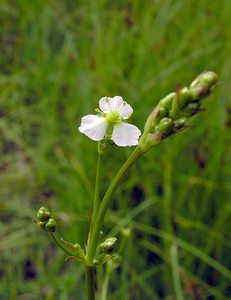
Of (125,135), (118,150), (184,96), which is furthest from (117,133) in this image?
(118,150)

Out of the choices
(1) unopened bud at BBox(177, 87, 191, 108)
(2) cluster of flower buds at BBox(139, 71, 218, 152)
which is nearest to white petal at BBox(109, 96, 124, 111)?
(2) cluster of flower buds at BBox(139, 71, 218, 152)

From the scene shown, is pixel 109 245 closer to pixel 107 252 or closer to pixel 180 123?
pixel 107 252

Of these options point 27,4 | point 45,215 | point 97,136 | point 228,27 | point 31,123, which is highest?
point 27,4

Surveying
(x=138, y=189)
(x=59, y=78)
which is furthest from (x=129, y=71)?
(x=138, y=189)

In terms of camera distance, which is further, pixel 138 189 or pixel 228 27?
pixel 228 27

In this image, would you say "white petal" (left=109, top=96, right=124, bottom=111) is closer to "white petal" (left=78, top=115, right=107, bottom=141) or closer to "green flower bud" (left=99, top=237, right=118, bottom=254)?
"white petal" (left=78, top=115, right=107, bottom=141)

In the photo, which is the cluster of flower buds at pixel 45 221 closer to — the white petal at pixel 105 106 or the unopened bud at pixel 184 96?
the white petal at pixel 105 106

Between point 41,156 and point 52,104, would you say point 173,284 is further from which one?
point 52,104
